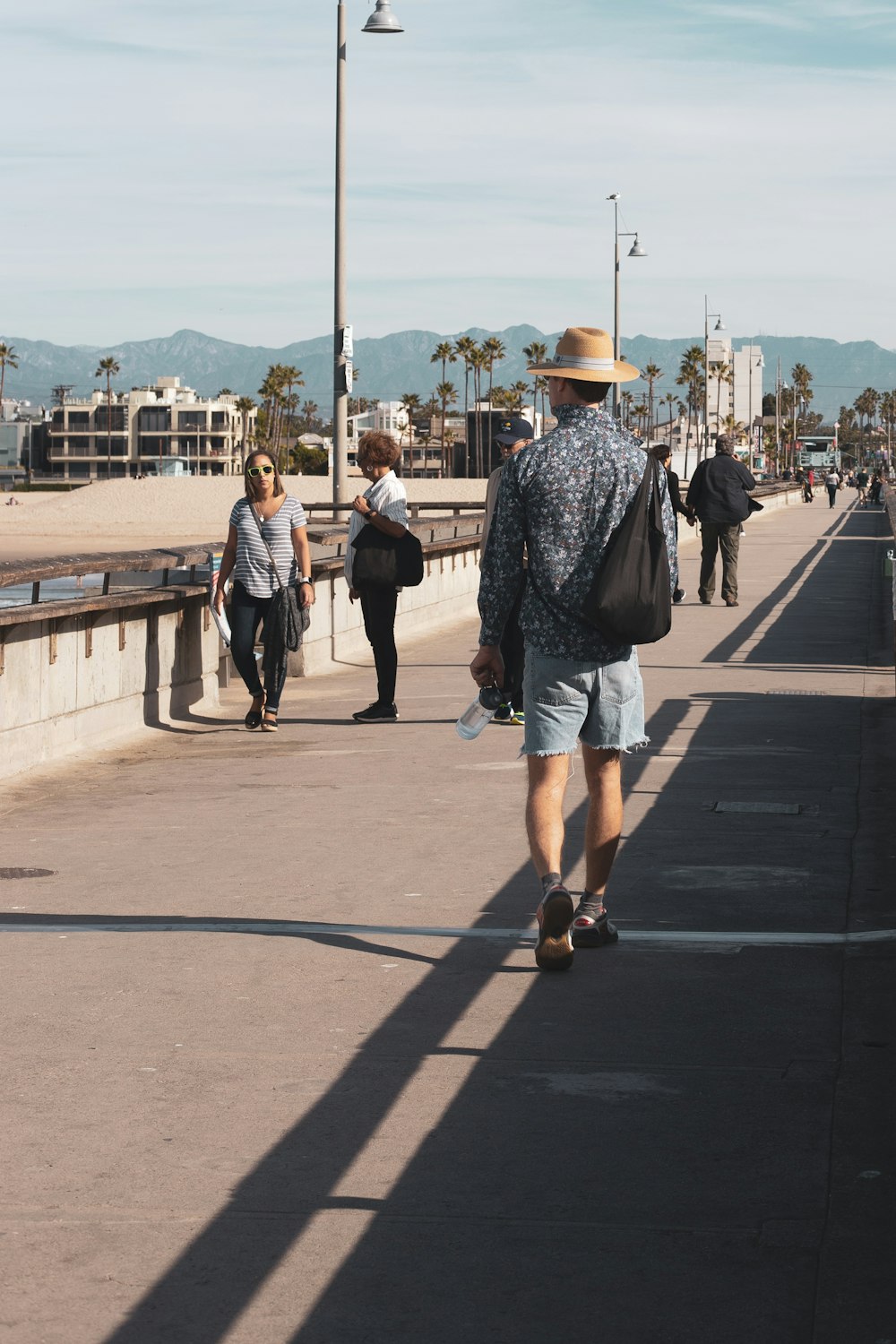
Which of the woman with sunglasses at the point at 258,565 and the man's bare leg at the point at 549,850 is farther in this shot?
the woman with sunglasses at the point at 258,565

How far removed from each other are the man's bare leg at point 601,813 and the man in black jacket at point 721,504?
52.7 ft

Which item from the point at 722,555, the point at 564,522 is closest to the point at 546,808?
the point at 564,522

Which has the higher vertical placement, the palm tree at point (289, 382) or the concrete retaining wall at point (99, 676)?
the palm tree at point (289, 382)

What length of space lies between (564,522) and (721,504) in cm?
1657

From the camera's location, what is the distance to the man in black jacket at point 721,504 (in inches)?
875

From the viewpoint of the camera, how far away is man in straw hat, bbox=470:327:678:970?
6.05 metres

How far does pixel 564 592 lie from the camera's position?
19.8 feet

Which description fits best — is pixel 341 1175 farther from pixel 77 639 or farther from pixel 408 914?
pixel 77 639

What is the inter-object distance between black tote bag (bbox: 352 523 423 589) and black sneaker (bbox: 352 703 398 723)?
78 cm

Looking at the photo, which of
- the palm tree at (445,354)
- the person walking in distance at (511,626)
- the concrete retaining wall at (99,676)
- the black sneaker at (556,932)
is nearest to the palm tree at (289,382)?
the palm tree at (445,354)

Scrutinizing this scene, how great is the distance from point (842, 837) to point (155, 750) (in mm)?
4503

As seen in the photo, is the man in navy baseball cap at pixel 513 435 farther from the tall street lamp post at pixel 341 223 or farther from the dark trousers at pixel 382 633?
the tall street lamp post at pixel 341 223

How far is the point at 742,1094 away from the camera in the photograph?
190 inches

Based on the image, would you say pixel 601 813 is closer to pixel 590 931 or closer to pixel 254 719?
pixel 590 931
